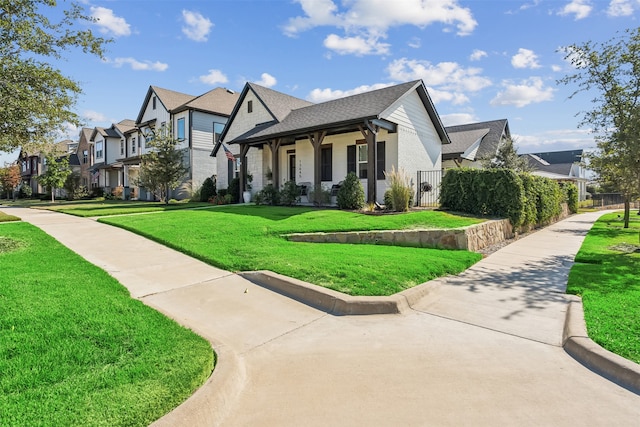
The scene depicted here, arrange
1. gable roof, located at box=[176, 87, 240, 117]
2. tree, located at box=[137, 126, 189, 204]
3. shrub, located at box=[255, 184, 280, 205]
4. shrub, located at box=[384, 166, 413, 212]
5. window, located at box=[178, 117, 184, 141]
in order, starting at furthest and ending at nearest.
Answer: window, located at box=[178, 117, 184, 141] → gable roof, located at box=[176, 87, 240, 117] → tree, located at box=[137, 126, 189, 204] → shrub, located at box=[255, 184, 280, 205] → shrub, located at box=[384, 166, 413, 212]

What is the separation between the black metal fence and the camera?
16156 mm

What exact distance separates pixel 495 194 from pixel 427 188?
4536 mm

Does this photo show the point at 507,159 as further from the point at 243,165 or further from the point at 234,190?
the point at 234,190

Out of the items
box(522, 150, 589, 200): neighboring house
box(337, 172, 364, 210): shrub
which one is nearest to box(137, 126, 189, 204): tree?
box(337, 172, 364, 210): shrub

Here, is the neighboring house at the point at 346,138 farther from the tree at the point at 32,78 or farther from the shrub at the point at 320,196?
the tree at the point at 32,78

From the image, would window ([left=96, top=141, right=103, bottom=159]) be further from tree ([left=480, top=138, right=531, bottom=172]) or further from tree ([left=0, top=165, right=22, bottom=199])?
tree ([left=480, top=138, right=531, bottom=172])

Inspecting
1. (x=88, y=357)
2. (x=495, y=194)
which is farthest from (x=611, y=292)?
(x=88, y=357)

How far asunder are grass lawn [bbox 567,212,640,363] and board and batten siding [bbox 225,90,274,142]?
1666 cm

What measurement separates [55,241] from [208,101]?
20779 millimetres

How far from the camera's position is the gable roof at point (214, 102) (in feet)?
83.7

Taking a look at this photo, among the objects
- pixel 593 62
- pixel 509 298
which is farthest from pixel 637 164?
pixel 509 298

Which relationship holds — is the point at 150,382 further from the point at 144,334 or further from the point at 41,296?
the point at 41,296

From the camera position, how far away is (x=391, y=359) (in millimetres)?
3426

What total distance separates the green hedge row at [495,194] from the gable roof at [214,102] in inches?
769
